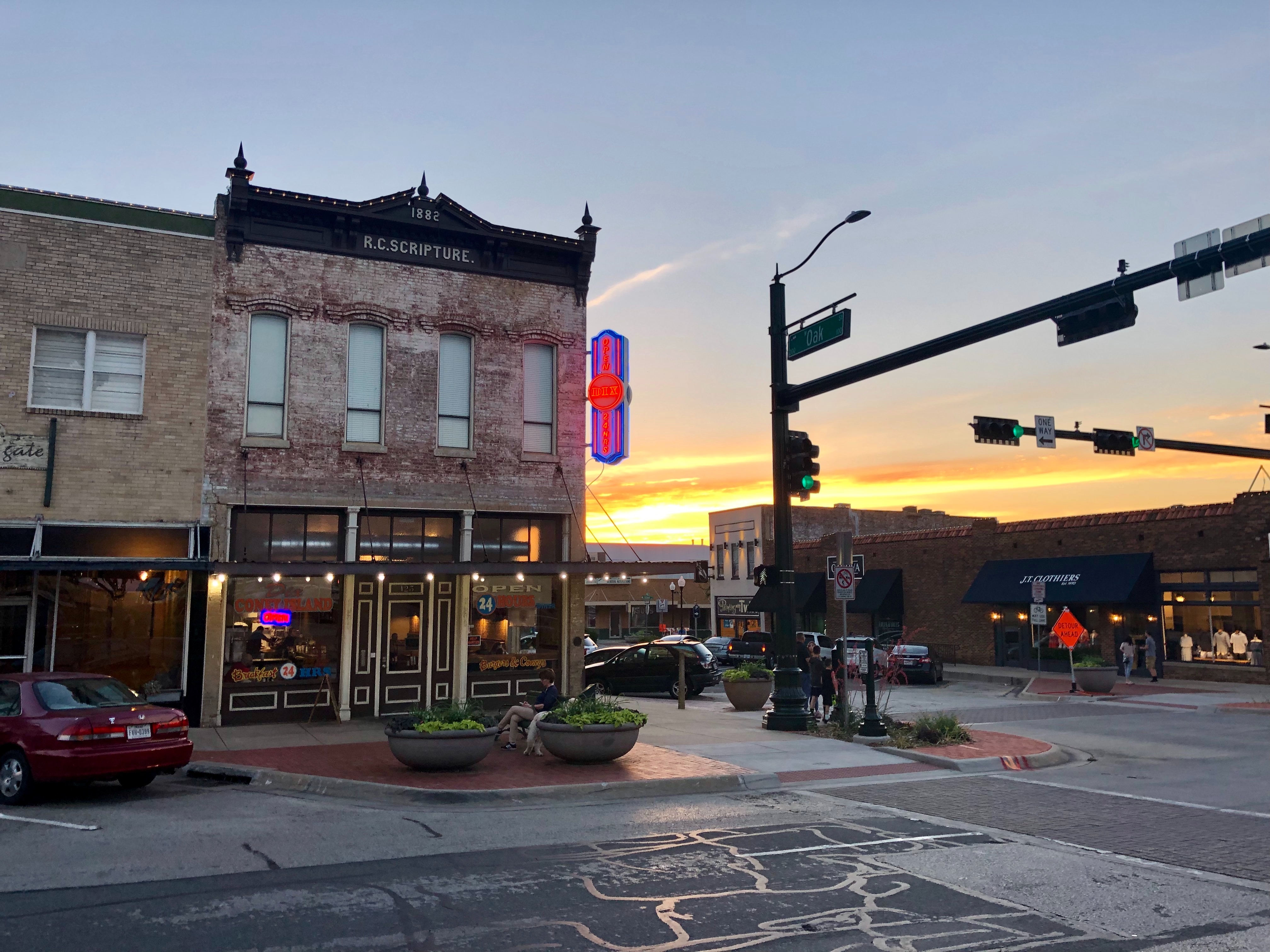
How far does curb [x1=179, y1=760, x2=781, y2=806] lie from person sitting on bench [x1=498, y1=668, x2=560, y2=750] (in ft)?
9.29

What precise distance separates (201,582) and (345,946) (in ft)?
41.9

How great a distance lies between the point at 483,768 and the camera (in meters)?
14.0

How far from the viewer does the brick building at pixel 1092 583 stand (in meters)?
31.4

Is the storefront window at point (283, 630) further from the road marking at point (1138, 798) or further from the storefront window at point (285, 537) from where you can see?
the road marking at point (1138, 798)

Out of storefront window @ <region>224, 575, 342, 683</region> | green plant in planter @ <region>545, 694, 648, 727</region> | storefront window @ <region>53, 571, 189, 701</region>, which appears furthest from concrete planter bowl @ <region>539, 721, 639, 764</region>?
storefront window @ <region>53, 571, 189, 701</region>

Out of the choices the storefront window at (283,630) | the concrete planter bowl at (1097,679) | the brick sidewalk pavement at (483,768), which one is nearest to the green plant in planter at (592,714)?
the brick sidewalk pavement at (483,768)

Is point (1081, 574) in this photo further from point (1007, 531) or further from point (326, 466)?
point (326, 466)

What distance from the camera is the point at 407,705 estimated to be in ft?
64.5

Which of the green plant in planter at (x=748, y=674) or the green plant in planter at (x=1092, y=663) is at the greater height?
the green plant in planter at (x=748, y=674)

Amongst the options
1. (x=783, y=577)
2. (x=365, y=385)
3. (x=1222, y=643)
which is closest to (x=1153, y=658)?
(x=1222, y=643)

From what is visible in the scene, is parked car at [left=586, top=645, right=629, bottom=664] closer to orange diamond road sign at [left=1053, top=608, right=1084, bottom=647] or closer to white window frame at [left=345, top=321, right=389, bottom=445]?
white window frame at [left=345, top=321, right=389, bottom=445]

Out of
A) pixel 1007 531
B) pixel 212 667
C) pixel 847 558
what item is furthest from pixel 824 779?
pixel 1007 531

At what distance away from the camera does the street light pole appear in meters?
18.2

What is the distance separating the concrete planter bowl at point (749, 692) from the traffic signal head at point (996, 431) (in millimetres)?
7206
